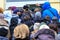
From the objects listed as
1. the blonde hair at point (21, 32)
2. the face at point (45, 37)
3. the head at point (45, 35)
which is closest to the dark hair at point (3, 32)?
the blonde hair at point (21, 32)

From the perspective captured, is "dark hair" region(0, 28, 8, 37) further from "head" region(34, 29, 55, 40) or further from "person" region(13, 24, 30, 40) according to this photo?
"head" region(34, 29, 55, 40)

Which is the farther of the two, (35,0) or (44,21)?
(35,0)

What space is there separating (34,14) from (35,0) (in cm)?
548

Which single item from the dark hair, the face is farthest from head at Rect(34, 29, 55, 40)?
the dark hair

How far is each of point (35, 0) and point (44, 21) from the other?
6810 millimetres

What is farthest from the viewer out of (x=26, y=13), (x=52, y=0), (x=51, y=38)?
(x=52, y=0)

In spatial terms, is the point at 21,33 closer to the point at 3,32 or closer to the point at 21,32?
the point at 21,32

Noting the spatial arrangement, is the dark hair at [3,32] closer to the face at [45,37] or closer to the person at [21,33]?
the person at [21,33]

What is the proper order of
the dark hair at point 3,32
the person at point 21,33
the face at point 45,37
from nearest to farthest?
the face at point 45,37 → the person at point 21,33 → the dark hair at point 3,32

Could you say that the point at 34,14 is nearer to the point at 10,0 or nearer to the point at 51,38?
the point at 51,38

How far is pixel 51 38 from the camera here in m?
5.79

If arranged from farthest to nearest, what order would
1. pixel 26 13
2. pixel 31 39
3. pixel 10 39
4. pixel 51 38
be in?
pixel 26 13, pixel 10 39, pixel 31 39, pixel 51 38

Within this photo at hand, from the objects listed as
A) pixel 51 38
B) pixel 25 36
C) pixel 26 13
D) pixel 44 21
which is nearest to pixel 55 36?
pixel 51 38

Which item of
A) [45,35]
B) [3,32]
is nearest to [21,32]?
[3,32]
